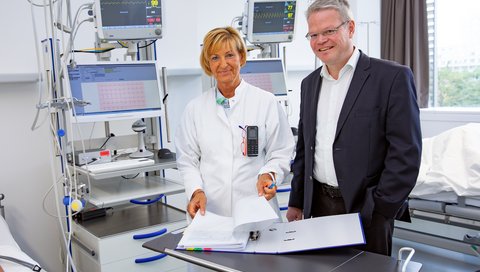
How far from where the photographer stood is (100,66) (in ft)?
8.20

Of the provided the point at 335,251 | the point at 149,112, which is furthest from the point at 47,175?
the point at 335,251

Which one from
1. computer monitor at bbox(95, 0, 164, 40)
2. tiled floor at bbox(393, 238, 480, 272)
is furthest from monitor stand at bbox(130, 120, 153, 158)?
tiled floor at bbox(393, 238, 480, 272)

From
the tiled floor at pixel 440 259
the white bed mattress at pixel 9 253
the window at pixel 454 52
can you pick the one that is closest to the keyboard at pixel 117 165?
the white bed mattress at pixel 9 253

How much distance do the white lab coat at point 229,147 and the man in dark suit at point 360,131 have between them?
0.72ft

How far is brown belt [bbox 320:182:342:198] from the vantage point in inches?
63.9

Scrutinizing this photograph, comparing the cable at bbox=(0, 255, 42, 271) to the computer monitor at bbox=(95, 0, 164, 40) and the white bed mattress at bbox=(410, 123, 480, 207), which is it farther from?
the white bed mattress at bbox=(410, 123, 480, 207)

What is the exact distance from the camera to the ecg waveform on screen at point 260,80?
10.6ft

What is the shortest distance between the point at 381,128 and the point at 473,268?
198cm

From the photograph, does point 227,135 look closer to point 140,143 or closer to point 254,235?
point 254,235

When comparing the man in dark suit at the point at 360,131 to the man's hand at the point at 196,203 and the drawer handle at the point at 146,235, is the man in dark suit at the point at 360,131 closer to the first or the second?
the man's hand at the point at 196,203

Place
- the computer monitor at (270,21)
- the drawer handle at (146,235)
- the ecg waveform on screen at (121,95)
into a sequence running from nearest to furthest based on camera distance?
the drawer handle at (146,235)
the ecg waveform on screen at (121,95)
the computer monitor at (270,21)

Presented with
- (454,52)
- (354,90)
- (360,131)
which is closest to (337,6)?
(354,90)

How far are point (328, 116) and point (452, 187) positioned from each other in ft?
4.48

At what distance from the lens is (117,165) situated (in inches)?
92.0
